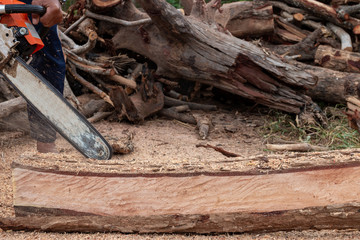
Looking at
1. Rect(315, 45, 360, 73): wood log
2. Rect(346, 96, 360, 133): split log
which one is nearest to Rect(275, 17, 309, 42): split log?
Rect(315, 45, 360, 73): wood log

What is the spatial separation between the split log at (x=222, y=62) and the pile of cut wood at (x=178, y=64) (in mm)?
11

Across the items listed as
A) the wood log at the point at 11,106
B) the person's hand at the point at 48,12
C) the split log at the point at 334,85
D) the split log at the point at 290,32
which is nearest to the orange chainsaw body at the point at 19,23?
the person's hand at the point at 48,12

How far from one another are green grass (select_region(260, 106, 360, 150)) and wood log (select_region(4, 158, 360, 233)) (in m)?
1.86

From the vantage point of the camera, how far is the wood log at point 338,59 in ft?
17.4

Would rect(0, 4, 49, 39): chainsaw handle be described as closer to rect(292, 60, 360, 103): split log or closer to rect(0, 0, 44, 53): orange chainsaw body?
rect(0, 0, 44, 53): orange chainsaw body

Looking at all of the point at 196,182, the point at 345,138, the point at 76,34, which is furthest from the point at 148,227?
the point at 76,34

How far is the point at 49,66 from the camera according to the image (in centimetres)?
322

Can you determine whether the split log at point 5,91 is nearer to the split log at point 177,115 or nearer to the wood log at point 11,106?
the wood log at point 11,106

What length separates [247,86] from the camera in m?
4.55

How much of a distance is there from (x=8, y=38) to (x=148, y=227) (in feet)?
4.79

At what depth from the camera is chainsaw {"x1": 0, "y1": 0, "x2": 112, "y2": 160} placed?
2541mm

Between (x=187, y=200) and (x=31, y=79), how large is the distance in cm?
133

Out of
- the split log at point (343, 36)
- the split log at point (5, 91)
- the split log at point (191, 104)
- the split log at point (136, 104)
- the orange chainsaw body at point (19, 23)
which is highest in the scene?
the orange chainsaw body at point (19, 23)

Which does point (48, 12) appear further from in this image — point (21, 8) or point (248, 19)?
point (248, 19)
